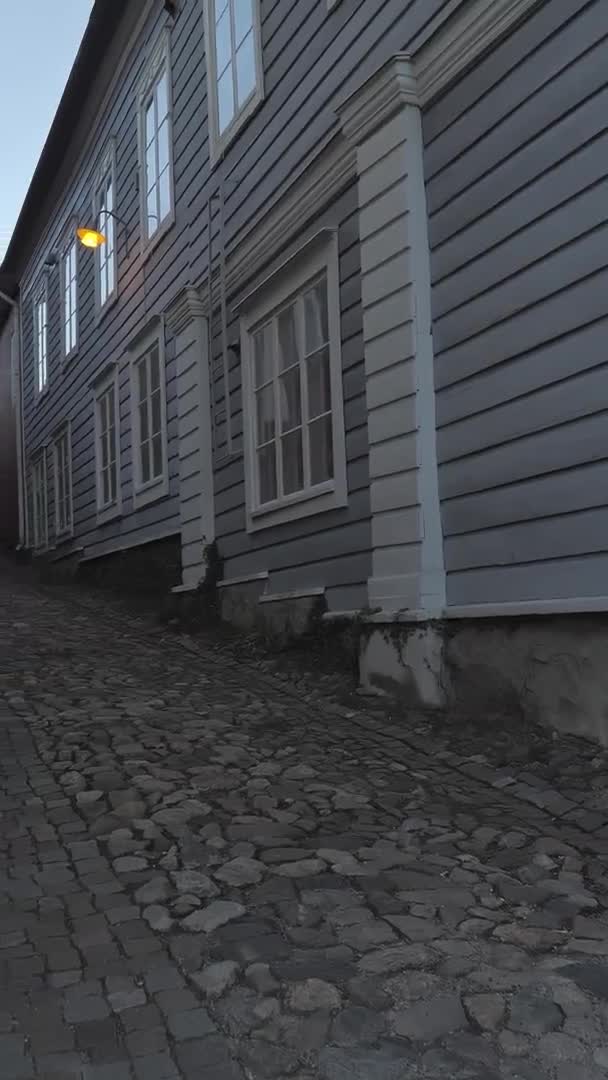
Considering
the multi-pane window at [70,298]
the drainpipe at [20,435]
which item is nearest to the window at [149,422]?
the multi-pane window at [70,298]

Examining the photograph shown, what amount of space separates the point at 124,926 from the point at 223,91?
26.0ft

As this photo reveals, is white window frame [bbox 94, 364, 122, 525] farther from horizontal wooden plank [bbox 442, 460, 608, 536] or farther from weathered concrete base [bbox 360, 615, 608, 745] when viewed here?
horizontal wooden plank [bbox 442, 460, 608, 536]

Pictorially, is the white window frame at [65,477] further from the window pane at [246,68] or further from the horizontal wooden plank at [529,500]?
the horizontal wooden plank at [529,500]

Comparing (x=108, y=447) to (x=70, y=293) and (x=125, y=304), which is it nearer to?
(x=125, y=304)

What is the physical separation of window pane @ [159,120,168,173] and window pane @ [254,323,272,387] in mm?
3752

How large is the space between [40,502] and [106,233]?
651cm

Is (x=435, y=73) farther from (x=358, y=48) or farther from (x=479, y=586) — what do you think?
(x=479, y=586)

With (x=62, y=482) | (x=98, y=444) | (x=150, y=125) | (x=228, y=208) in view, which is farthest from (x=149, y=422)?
(x=62, y=482)

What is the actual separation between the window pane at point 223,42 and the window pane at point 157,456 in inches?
153

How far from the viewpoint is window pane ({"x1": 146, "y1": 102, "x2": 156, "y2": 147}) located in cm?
1134

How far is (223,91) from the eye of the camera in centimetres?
903

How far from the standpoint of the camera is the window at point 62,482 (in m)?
16.0

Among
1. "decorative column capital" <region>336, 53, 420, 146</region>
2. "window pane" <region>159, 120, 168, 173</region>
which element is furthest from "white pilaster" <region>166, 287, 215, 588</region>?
"decorative column capital" <region>336, 53, 420, 146</region>

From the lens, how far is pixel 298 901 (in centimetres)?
319
